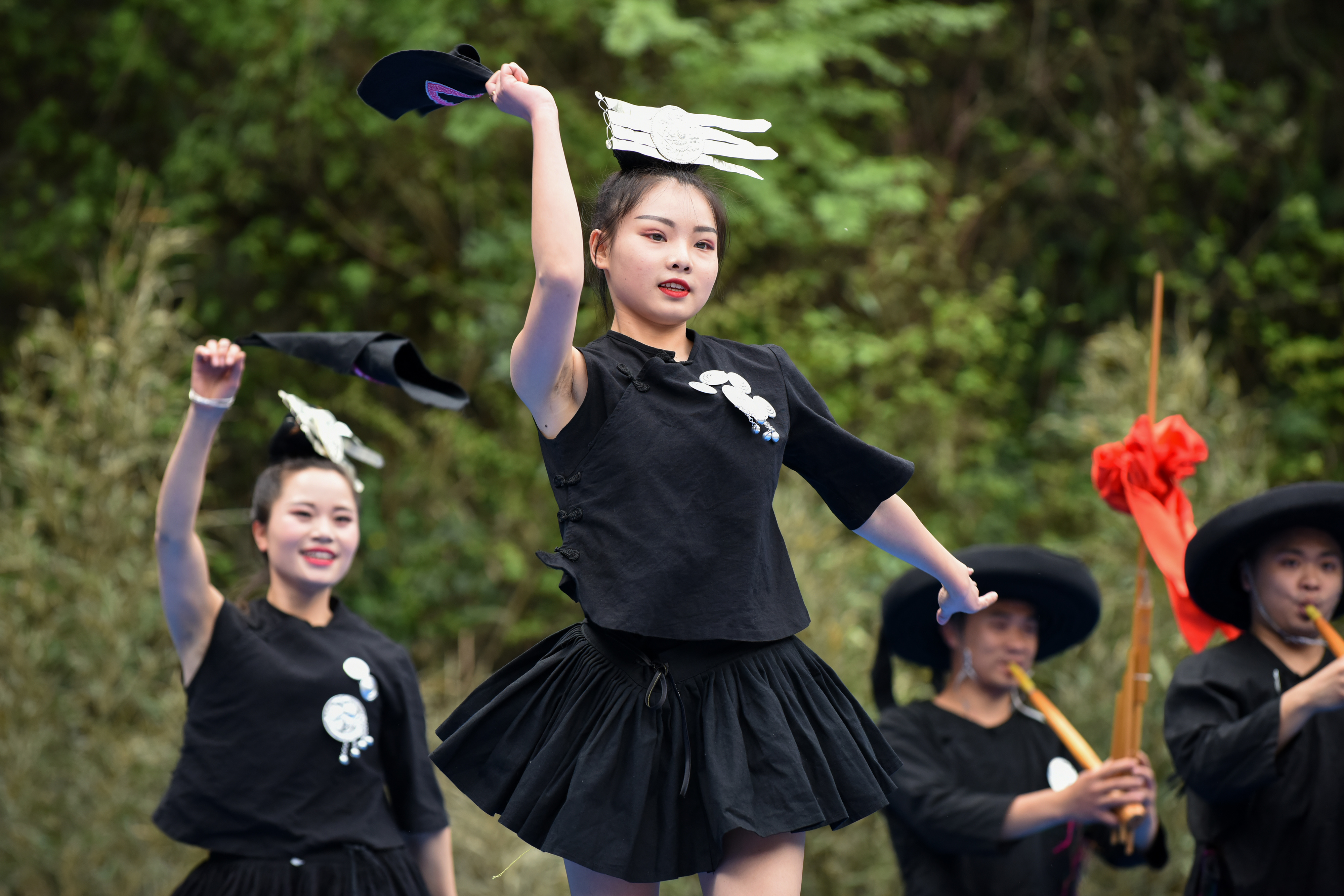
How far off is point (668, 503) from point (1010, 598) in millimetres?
2158

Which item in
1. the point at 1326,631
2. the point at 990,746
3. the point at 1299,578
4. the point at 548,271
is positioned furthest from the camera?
the point at 990,746

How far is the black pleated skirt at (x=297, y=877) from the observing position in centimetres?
336

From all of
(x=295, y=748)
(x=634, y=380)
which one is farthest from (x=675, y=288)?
(x=295, y=748)

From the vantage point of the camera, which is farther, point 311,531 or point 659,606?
point 311,531

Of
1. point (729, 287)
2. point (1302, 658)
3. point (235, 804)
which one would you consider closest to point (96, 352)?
point (235, 804)

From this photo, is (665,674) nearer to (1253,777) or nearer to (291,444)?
(1253,777)

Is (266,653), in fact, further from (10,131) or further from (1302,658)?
(10,131)

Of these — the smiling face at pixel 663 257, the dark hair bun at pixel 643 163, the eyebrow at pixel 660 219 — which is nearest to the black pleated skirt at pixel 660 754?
the smiling face at pixel 663 257

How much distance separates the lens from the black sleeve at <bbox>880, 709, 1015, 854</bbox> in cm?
378

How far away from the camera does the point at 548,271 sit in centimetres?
213

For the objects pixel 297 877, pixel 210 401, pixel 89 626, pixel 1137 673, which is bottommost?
pixel 297 877

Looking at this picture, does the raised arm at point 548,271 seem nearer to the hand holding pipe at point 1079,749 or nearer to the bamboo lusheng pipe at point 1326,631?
the hand holding pipe at point 1079,749

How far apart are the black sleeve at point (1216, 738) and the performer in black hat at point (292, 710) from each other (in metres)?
1.89

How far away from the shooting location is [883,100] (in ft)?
28.0
